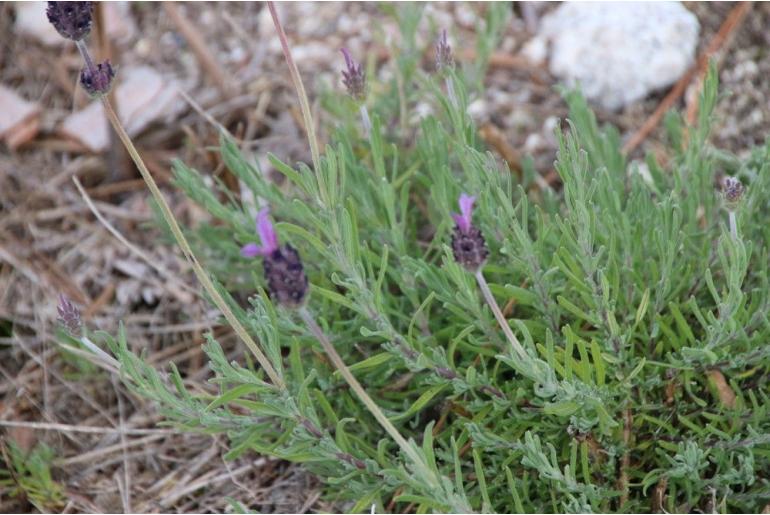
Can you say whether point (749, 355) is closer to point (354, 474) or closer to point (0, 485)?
point (354, 474)

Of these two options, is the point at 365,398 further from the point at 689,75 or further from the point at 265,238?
the point at 689,75

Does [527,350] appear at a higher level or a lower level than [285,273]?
lower

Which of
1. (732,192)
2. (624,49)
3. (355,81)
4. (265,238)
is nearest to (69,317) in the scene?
(265,238)

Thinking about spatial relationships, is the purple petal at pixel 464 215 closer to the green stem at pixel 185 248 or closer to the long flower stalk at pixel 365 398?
the long flower stalk at pixel 365 398

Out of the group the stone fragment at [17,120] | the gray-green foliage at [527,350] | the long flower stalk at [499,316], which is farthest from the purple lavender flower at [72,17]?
the stone fragment at [17,120]

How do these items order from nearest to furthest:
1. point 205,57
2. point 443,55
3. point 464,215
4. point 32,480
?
point 464,215 → point 443,55 → point 32,480 → point 205,57

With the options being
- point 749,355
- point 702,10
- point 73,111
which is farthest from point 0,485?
point 702,10
